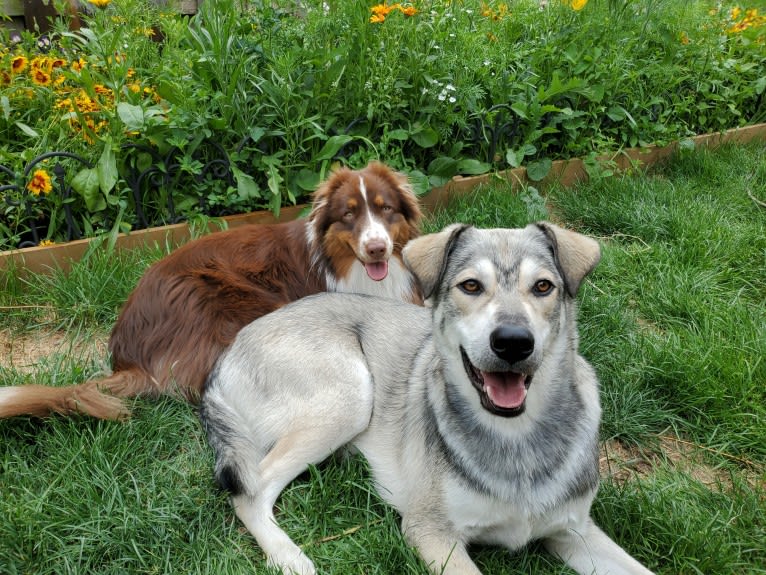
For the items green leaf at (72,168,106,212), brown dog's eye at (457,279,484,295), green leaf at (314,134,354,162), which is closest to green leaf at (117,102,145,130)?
green leaf at (72,168,106,212)

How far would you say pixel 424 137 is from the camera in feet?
15.9

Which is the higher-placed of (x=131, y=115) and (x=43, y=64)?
(x=43, y=64)

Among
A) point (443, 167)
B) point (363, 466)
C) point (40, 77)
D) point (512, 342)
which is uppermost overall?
point (40, 77)

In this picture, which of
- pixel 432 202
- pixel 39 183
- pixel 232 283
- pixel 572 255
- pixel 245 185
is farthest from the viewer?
pixel 432 202

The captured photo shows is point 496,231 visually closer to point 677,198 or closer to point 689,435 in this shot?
point 689,435

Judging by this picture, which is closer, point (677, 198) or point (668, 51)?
point (677, 198)

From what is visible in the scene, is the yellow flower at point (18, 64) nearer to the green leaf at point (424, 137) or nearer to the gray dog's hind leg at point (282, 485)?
the green leaf at point (424, 137)

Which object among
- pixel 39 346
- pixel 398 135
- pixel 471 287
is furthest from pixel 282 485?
pixel 398 135

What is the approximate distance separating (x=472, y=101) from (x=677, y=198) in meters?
1.86

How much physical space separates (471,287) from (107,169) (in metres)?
2.94

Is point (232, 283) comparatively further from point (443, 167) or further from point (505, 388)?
point (443, 167)

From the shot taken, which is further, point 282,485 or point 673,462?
point 673,462

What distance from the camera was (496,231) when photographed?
2.47 m

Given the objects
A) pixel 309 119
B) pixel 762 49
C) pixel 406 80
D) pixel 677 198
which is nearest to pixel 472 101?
pixel 406 80
